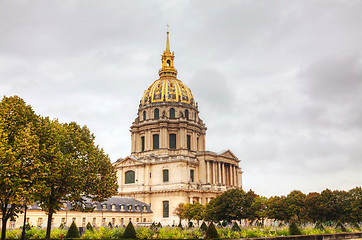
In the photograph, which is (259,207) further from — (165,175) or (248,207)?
(165,175)

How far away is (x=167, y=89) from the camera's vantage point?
3388 inches

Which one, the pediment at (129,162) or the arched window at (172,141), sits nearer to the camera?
the pediment at (129,162)

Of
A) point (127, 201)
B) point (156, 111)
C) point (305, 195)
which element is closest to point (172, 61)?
point (156, 111)

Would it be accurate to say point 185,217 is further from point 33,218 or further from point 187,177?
point 33,218

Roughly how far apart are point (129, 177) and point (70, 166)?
48.9 metres

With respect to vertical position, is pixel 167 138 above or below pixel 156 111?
below

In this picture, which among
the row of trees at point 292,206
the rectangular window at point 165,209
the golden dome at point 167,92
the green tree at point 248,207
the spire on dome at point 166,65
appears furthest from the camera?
the spire on dome at point 166,65

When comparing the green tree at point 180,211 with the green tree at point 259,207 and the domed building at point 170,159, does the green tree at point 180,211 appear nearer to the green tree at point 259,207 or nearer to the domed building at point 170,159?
the domed building at point 170,159

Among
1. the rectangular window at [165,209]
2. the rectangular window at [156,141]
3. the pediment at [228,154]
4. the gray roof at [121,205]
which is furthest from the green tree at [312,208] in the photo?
the rectangular window at [156,141]

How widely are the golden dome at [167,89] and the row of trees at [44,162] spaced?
49415mm

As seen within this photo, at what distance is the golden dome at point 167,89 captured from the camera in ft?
280

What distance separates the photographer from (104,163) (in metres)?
35.4

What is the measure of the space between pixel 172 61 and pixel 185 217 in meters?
44.0

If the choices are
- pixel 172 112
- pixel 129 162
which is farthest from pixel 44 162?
pixel 172 112
